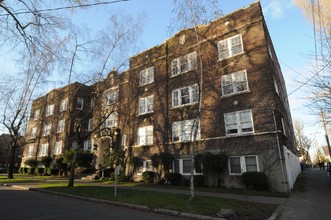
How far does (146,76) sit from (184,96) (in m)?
6.17

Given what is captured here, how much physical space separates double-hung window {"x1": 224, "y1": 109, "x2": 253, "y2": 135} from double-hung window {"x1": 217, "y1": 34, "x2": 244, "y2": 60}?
5074mm

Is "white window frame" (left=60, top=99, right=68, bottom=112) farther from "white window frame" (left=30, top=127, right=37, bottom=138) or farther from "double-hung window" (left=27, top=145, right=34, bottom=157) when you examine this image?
"double-hung window" (left=27, top=145, right=34, bottom=157)

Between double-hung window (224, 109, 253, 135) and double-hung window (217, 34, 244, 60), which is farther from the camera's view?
double-hung window (217, 34, 244, 60)

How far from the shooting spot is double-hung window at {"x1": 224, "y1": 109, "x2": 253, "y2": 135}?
1627cm

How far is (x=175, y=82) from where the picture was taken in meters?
21.4

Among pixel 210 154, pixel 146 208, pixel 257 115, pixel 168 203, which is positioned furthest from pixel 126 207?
pixel 257 115

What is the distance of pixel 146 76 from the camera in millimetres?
24609

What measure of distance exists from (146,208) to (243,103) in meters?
11.0

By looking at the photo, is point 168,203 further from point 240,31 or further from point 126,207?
point 240,31

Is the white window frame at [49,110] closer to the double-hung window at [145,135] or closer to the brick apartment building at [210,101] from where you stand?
the brick apartment building at [210,101]

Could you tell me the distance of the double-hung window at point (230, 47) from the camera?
59.7 feet

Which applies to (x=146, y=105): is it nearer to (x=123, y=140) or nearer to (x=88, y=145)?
(x=123, y=140)

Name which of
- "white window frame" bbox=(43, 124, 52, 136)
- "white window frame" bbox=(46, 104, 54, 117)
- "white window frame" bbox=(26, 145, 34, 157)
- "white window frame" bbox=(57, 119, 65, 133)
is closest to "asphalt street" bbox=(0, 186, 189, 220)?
"white window frame" bbox=(57, 119, 65, 133)

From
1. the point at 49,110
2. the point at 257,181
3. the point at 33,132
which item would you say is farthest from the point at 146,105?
the point at 33,132
